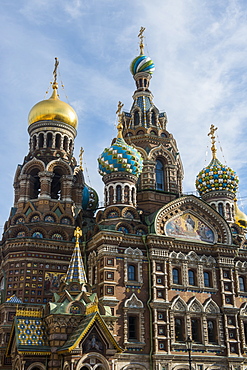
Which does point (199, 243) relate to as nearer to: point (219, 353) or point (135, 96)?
point (219, 353)

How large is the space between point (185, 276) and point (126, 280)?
3070mm

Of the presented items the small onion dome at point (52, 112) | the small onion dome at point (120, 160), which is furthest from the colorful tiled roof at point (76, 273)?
the small onion dome at point (52, 112)

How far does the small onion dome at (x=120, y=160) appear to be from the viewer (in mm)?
23859

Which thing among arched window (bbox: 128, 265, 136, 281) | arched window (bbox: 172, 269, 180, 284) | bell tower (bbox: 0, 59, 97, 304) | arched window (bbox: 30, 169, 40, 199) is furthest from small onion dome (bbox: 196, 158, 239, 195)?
arched window (bbox: 30, 169, 40, 199)

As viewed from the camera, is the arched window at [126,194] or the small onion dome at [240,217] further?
the small onion dome at [240,217]

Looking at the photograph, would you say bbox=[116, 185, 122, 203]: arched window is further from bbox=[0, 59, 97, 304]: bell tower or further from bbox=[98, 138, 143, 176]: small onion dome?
bbox=[0, 59, 97, 304]: bell tower

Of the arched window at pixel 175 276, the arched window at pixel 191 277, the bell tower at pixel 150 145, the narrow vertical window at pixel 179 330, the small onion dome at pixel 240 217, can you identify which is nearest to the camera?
the narrow vertical window at pixel 179 330

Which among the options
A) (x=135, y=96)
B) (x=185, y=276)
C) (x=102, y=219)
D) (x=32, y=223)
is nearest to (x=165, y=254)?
(x=185, y=276)

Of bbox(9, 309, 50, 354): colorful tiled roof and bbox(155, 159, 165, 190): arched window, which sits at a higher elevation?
bbox(155, 159, 165, 190): arched window

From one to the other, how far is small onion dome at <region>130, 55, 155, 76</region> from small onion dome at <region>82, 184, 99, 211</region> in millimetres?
8276

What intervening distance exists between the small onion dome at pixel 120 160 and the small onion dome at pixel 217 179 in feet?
18.0

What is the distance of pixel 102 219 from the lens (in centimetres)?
2317

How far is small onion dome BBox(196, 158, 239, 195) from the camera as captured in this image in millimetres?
27844

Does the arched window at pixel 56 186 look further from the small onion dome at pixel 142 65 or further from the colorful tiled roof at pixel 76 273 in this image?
the small onion dome at pixel 142 65
